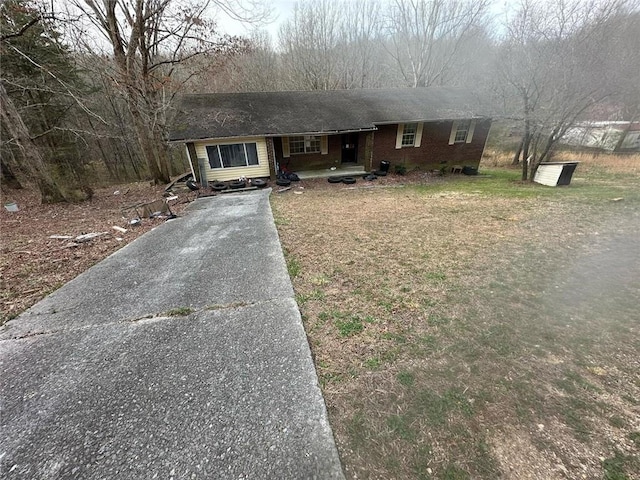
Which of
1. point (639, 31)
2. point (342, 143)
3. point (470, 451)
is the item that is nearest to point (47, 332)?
point (470, 451)

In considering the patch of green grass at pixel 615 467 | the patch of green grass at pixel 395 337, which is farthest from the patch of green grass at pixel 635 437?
the patch of green grass at pixel 395 337

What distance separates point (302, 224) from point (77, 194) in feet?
31.3

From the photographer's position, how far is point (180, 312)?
3.14 metres

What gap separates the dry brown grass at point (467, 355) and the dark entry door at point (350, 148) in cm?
945

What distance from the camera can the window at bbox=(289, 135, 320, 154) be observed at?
12562mm

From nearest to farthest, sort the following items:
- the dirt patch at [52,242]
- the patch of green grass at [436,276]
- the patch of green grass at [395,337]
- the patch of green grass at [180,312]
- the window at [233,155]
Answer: the patch of green grass at [395,337] → the patch of green grass at [180,312] → the patch of green grass at [436,276] → the dirt patch at [52,242] → the window at [233,155]

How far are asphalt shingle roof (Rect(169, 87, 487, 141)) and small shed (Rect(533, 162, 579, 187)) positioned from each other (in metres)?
3.97

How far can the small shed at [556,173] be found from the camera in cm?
950

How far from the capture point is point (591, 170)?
528 inches

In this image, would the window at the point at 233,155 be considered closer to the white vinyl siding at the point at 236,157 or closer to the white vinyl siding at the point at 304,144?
the white vinyl siding at the point at 236,157

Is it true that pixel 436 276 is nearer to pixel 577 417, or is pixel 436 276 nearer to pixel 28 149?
pixel 577 417

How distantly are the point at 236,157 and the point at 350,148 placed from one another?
586 cm

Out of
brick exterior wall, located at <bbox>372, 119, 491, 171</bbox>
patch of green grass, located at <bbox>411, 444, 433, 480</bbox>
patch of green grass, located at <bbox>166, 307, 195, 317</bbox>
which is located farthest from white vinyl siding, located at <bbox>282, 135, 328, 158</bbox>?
patch of green grass, located at <bbox>411, 444, 433, 480</bbox>

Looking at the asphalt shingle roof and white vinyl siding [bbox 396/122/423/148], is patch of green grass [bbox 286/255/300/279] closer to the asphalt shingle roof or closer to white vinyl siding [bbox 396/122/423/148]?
the asphalt shingle roof
